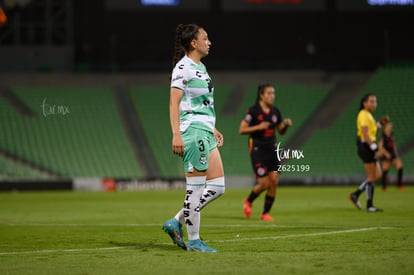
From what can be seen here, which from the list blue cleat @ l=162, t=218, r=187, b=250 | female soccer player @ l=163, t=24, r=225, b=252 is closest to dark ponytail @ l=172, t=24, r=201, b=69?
female soccer player @ l=163, t=24, r=225, b=252

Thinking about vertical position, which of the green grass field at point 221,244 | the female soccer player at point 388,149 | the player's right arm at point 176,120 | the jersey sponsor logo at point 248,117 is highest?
the player's right arm at point 176,120

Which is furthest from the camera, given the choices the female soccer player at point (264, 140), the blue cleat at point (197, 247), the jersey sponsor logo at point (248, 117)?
the jersey sponsor logo at point (248, 117)

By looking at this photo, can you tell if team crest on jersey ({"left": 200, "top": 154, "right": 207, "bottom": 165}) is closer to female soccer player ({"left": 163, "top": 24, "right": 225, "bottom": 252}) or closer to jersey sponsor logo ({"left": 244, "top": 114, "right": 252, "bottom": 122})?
female soccer player ({"left": 163, "top": 24, "right": 225, "bottom": 252})

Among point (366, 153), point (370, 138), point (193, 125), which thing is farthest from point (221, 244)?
point (366, 153)

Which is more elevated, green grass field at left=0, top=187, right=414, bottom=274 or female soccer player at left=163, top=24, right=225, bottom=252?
female soccer player at left=163, top=24, right=225, bottom=252

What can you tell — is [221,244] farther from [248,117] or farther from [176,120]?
[248,117]

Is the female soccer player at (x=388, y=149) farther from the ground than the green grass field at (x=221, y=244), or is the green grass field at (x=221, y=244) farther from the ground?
the green grass field at (x=221, y=244)

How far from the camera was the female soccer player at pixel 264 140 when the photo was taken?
1461 cm

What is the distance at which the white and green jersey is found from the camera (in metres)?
8.50

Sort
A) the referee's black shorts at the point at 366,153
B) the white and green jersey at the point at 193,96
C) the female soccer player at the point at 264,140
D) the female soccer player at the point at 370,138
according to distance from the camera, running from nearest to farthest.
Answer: the white and green jersey at the point at 193,96, the female soccer player at the point at 264,140, the female soccer player at the point at 370,138, the referee's black shorts at the point at 366,153

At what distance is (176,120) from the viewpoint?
8.27 metres

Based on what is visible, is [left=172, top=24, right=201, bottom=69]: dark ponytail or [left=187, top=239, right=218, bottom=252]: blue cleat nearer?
[left=187, top=239, right=218, bottom=252]: blue cleat

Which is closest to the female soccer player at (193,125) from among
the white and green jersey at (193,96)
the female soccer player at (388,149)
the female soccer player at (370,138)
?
the white and green jersey at (193,96)

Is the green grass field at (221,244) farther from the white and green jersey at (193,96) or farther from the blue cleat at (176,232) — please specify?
the white and green jersey at (193,96)
